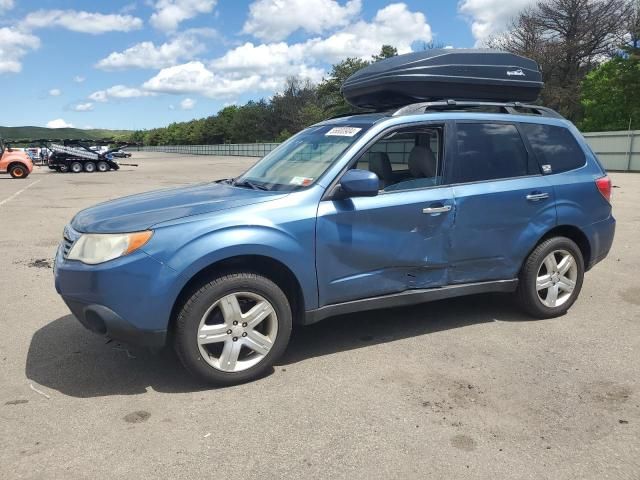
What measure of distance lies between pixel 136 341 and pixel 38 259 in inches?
193

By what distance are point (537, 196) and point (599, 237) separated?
0.92 m

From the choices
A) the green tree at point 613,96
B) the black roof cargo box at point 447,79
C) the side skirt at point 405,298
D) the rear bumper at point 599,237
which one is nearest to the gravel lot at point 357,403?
the side skirt at point 405,298

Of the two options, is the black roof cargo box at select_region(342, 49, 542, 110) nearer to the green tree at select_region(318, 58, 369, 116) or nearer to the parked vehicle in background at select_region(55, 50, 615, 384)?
the parked vehicle in background at select_region(55, 50, 615, 384)

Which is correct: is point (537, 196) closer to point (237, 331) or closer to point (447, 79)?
point (447, 79)

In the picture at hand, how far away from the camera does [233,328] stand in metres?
3.51

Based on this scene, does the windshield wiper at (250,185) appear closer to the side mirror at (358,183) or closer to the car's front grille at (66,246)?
the side mirror at (358,183)

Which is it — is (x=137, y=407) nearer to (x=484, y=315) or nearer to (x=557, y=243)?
(x=484, y=315)

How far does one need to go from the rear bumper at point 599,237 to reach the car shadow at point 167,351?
0.87 m

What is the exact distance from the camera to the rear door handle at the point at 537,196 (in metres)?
4.50

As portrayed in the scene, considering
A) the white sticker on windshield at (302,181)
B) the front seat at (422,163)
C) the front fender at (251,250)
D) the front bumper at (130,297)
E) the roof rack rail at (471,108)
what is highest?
the roof rack rail at (471,108)

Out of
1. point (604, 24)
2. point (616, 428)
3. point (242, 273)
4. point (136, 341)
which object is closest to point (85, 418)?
point (136, 341)

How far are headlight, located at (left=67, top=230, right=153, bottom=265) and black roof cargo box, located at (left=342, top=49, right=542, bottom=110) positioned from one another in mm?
2382

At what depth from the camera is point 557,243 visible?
15.4ft

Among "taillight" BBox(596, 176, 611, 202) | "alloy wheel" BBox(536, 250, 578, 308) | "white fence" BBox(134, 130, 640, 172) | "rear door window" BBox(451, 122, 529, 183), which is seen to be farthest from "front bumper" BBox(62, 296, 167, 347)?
"white fence" BBox(134, 130, 640, 172)
